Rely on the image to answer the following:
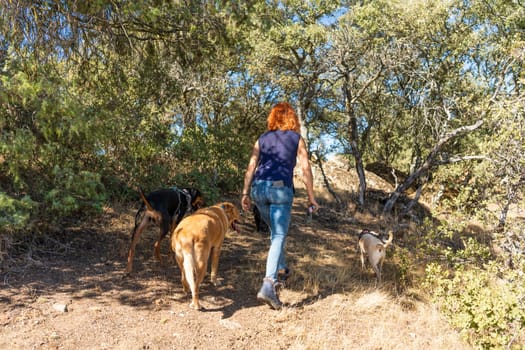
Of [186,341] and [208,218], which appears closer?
[186,341]

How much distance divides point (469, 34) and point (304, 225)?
5481 mm

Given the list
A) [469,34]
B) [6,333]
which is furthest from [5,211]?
[469,34]

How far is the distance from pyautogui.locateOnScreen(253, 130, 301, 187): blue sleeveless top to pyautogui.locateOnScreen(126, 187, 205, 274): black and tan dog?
1.69 metres

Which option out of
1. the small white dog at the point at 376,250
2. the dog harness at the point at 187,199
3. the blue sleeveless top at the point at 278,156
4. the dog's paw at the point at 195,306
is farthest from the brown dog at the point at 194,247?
the small white dog at the point at 376,250

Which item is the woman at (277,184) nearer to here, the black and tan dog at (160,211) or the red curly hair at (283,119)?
the red curly hair at (283,119)

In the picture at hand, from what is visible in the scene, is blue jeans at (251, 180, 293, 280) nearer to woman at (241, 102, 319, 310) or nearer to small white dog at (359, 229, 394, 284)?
woman at (241, 102, 319, 310)

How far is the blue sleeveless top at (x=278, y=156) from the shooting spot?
12.6 ft

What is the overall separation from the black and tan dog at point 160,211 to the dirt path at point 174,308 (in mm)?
410

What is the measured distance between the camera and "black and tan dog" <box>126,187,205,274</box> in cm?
476

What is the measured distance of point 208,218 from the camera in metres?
4.24

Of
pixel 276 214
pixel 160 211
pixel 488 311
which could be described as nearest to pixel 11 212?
pixel 160 211

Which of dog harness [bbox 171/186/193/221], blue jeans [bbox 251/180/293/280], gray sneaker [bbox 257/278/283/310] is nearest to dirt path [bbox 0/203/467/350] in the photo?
gray sneaker [bbox 257/278/283/310]

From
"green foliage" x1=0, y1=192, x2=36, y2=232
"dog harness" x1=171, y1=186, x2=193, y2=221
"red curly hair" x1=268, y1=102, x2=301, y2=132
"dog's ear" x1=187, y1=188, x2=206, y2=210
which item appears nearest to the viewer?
"green foliage" x1=0, y1=192, x2=36, y2=232

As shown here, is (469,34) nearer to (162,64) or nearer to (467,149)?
(467,149)
